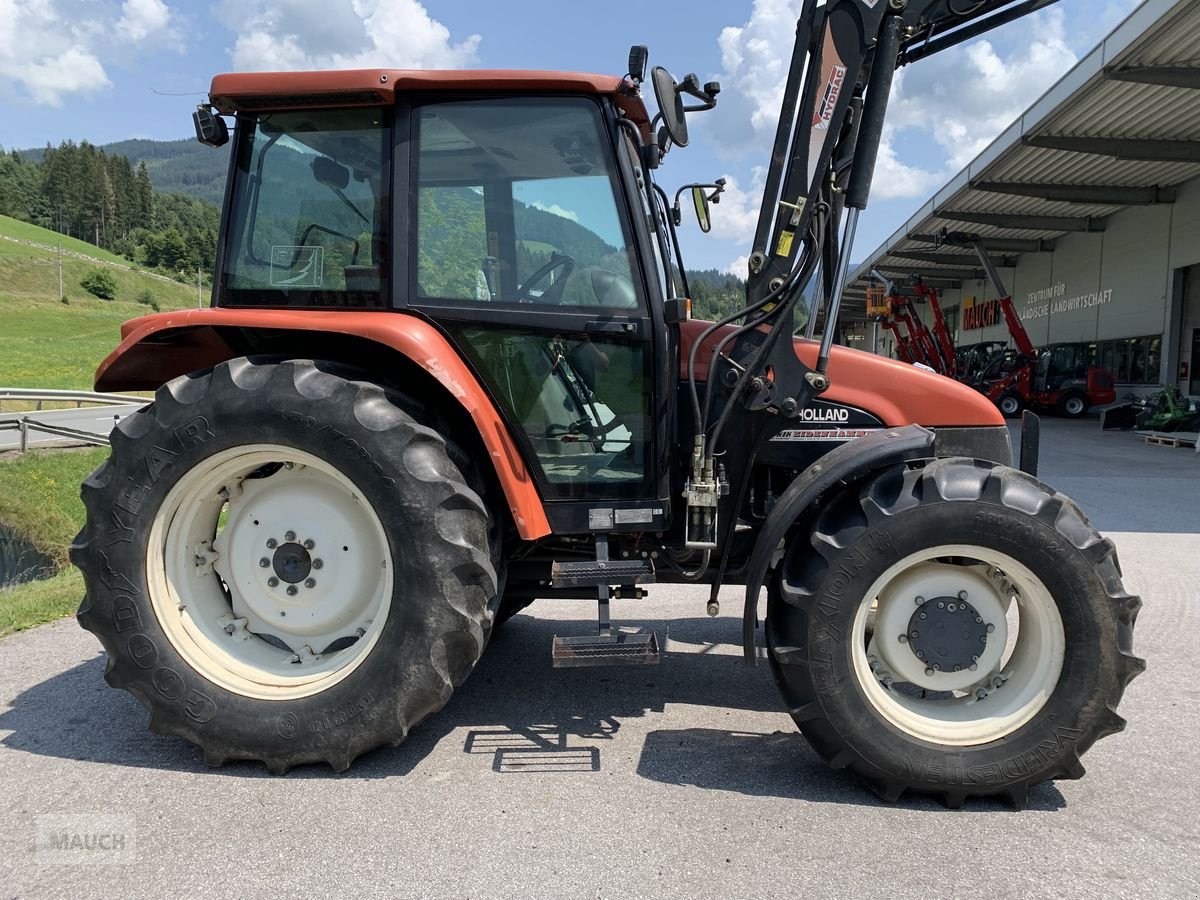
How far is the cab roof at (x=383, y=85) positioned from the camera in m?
2.92

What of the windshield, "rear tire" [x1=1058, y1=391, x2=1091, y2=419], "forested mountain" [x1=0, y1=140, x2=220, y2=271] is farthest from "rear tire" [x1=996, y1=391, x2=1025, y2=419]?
"forested mountain" [x1=0, y1=140, x2=220, y2=271]

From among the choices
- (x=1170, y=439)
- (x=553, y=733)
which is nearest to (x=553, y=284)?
(x=553, y=733)

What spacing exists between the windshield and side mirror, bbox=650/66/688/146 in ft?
3.29

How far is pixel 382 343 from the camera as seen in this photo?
2.93m

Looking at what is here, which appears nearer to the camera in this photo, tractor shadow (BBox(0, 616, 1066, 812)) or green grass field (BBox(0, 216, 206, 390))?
tractor shadow (BBox(0, 616, 1066, 812))

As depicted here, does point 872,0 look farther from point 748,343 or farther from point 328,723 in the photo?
point 328,723

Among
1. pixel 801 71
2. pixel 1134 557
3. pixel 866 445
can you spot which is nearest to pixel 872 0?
pixel 801 71

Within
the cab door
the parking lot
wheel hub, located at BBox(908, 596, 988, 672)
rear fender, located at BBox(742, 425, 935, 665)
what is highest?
the cab door

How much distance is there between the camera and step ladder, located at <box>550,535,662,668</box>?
9.41ft

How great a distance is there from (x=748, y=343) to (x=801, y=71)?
38.7 inches

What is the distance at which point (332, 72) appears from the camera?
2.94 m

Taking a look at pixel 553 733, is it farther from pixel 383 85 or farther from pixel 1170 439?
pixel 1170 439

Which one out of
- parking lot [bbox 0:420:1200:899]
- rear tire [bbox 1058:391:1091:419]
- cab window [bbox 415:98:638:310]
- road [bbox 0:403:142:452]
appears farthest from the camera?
rear tire [bbox 1058:391:1091:419]

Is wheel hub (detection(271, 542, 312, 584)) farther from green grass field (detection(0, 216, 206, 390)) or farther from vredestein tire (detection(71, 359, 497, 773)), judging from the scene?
green grass field (detection(0, 216, 206, 390))
